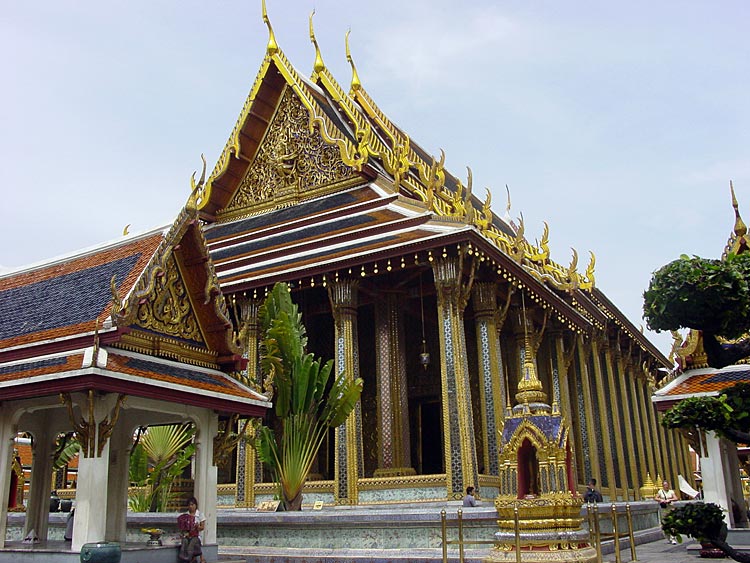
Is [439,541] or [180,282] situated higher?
[180,282]

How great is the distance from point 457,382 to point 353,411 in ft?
6.52

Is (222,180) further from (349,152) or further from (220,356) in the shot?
(220,356)

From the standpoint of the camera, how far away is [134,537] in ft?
35.3

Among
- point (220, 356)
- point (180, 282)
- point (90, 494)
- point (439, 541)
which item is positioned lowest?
point (439, 541)

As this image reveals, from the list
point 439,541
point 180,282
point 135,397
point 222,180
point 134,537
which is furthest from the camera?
point 222,180

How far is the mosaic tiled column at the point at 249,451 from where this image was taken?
1377 centimetres

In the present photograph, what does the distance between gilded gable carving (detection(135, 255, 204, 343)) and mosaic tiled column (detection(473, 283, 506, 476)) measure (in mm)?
6851

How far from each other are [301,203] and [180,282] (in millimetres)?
9566

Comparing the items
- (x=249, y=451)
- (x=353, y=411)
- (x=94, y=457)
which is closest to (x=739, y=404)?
(x=94, y=457)

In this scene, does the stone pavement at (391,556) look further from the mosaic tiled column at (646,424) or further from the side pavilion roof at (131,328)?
the mosaic tiled column at (646,424)

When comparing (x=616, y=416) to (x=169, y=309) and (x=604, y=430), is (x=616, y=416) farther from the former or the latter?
(x=169, y=309)

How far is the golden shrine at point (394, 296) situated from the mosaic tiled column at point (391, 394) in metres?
0.03

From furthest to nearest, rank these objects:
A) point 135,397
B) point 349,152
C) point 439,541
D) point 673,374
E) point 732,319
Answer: point 349,152 → point 673,374 → point 439,541 → point 135,397 → point 732,319

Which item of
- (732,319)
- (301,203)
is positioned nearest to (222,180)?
(301,203)
